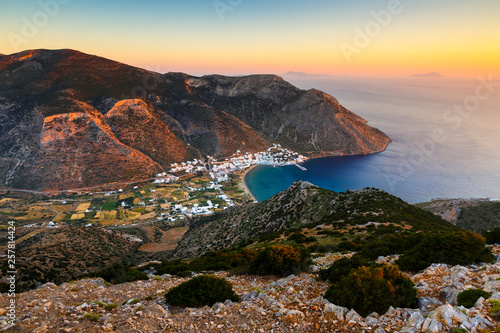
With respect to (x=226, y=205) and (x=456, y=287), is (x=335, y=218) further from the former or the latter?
(x=226, y=205)

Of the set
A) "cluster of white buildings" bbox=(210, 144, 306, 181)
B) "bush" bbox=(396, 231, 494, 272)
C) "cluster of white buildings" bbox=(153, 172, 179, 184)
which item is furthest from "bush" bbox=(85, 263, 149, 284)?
"cluster of white buildings" bbox=(210, 144, 306, 181)

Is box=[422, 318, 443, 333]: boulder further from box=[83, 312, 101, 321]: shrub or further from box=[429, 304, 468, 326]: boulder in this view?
box=[83, 312, 101, 321]: shrub

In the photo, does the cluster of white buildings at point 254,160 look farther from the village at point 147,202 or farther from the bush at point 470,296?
the bush at point 470,296

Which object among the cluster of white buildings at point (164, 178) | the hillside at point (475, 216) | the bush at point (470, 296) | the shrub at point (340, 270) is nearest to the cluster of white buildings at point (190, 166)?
the cluster of white buildings at point (164, 178)

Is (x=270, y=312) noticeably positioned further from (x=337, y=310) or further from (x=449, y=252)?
(x=449, y=252)

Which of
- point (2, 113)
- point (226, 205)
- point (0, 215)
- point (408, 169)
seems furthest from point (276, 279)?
point (2, 113)

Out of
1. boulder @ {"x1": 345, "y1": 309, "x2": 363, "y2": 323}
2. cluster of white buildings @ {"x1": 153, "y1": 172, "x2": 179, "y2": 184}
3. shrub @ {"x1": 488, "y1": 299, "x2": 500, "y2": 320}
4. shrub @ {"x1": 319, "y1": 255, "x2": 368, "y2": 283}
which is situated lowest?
cluster of white buildings @ {"x1": 153, "y1": 172, "x2": 179, "y2": 184}
